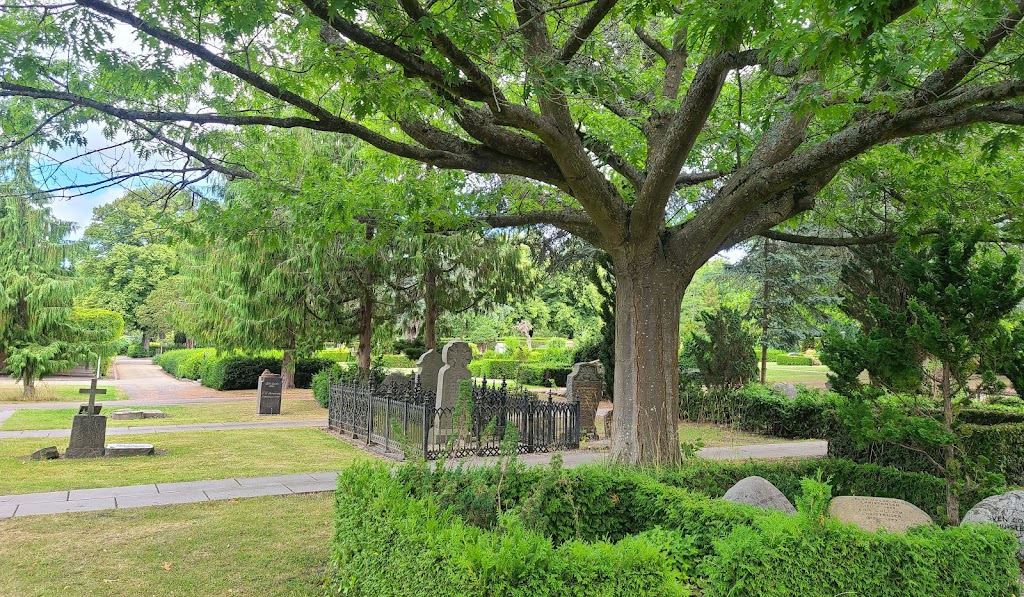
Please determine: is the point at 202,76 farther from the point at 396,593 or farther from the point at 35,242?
the point at 35,242

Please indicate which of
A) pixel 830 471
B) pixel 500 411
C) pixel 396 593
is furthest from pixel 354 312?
pixel 396 593

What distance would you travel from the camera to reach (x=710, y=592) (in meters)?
3.97

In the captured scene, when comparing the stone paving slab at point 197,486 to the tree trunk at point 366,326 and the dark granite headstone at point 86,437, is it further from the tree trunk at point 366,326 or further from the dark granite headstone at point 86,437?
the tree trunk at point 366,326

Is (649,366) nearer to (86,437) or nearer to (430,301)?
(86,437)

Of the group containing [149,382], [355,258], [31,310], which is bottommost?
[149,382]

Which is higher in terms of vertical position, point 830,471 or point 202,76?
point 202,76

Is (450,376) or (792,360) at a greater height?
(450,376)

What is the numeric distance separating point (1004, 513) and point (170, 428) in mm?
16599

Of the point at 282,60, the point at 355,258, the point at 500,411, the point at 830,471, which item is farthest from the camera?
the point at 355,258

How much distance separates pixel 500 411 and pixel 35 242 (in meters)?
19.0

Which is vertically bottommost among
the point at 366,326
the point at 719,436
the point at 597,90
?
the point at 719,436

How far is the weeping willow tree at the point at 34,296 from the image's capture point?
810 inches

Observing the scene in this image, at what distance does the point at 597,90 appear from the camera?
6180 mm

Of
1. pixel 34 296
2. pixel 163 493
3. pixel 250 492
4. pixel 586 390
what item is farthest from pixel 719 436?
pixel 34 296
